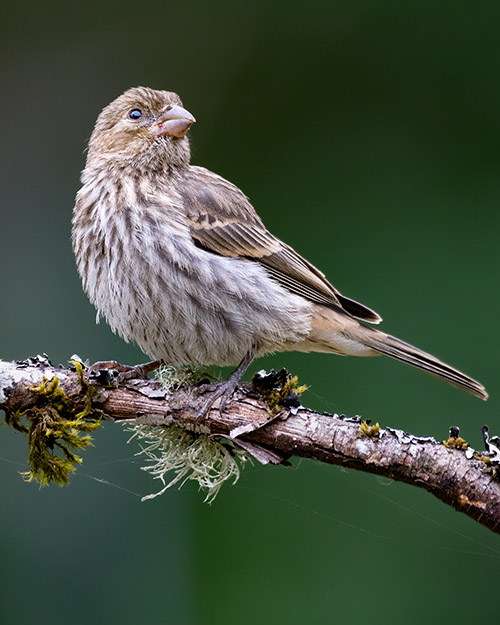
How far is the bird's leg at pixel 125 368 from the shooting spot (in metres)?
2.86

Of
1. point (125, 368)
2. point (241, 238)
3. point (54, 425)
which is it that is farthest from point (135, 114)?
point (54, 425)

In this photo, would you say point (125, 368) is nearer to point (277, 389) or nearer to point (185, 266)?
point (185, 266)

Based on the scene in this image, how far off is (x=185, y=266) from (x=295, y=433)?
34.8 inches

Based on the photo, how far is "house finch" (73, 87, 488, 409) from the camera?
3068mm

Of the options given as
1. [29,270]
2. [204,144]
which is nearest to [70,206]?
[29,270]

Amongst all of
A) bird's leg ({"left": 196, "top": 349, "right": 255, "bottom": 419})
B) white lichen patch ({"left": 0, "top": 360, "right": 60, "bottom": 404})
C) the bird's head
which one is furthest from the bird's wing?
white lichen patch ({"left": 0, "top": 360, "right": 60, "bottom": 404})

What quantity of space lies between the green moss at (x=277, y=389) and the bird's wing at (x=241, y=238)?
0.77 meters

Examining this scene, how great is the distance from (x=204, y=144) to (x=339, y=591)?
2.62 metres

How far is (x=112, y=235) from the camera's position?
310 cm

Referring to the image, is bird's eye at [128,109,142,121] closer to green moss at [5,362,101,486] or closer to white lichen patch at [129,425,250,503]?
green moss at [5,362,101,486]

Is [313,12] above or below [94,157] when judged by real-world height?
above

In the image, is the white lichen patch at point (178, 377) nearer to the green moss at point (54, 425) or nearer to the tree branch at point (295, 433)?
the tree branch at point (295, 433)

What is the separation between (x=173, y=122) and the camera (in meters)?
3.34

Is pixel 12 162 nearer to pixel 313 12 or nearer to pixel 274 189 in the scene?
pixel 274 189
